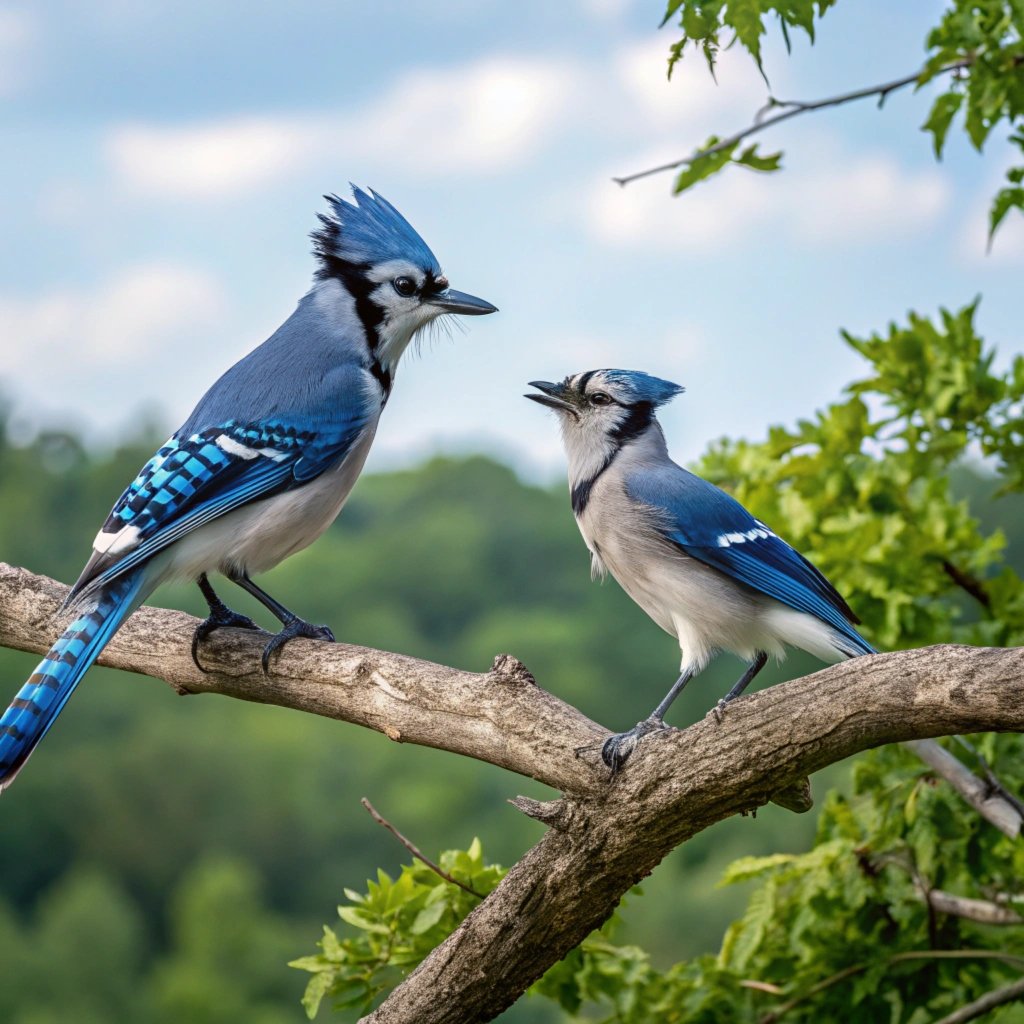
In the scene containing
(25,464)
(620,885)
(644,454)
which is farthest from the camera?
(25,464)

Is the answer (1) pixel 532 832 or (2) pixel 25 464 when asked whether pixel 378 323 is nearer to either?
(1) pixel 532 832

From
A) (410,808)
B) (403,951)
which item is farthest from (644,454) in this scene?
(410,808)

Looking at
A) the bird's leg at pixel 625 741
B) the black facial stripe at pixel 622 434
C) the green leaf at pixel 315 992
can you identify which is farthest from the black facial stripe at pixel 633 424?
the green leaf at pixel 315 992

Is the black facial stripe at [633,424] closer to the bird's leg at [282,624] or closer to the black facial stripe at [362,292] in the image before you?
the black facial stripe at [362,292]

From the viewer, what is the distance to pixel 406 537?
1909 cm

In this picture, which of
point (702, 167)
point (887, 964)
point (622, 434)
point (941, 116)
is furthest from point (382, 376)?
point (887, 964)

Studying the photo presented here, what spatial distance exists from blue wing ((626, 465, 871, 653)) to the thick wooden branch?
45cm

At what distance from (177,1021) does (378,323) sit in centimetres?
1444

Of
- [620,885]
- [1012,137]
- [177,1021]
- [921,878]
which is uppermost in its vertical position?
[1012,137]

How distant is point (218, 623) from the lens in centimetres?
318

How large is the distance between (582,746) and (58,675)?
1.02 metres

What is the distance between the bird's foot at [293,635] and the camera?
3.00 meters

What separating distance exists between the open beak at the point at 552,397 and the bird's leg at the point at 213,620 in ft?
2.78

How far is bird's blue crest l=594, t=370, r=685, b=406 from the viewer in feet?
9.93
